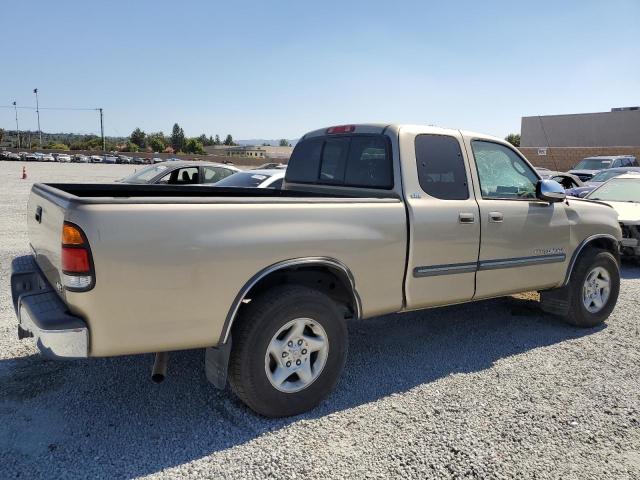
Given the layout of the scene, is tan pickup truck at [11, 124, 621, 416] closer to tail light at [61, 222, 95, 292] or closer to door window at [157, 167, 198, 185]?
tail light at [61, 222, 95, 292]

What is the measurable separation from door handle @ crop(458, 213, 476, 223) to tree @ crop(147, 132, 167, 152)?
13224cm

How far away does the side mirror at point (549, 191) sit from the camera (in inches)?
189

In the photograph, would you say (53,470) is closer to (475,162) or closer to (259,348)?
(259,348)

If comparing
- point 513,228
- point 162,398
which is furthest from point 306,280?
point 513,228

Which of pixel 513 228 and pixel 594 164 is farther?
pixel 594 164

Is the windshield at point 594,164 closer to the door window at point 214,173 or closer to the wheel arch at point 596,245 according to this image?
the door window at point 214,173

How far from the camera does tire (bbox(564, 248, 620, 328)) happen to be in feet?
17.7

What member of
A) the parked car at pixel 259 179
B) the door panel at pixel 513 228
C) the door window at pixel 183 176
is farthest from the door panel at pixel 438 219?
the door window at pixel 183 176

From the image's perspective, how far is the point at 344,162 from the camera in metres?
4.74

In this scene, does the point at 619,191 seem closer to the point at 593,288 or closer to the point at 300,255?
the point at 593,288

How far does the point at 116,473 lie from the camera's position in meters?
2.87

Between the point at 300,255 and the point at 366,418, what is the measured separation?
3.92ft

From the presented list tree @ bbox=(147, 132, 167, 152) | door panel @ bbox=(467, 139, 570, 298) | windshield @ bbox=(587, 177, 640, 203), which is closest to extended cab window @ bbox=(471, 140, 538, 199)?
door panel @ bbox=(467, 139, 570, 298)

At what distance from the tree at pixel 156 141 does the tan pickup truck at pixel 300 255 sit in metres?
132
